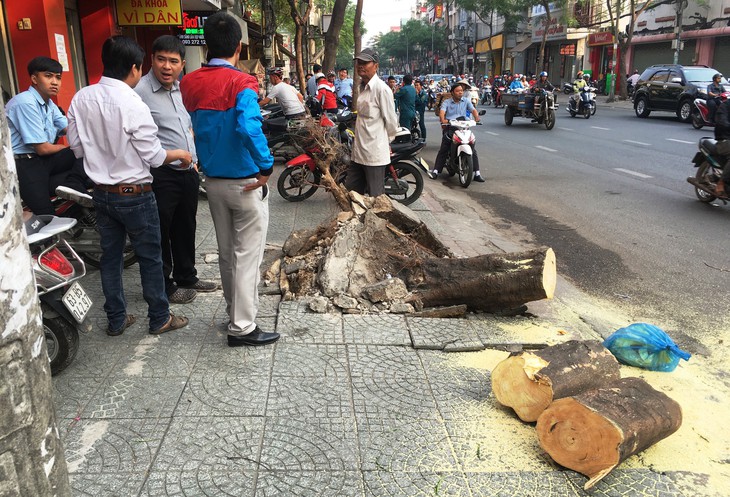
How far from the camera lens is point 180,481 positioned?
251 centimetres

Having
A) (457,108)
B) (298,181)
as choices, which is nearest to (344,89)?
(457,108)

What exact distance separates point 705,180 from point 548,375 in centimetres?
690

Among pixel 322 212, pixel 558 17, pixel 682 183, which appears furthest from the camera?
pixel 558 17

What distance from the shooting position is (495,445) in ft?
9.27

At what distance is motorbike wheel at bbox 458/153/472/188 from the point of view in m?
10.5

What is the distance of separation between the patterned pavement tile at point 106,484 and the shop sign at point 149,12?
9.58 m

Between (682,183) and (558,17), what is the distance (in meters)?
44.1

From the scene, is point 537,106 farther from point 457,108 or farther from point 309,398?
point 309,398

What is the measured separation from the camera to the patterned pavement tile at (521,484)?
2496 millimetres

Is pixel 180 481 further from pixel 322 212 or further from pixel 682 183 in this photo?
pixel 682 183

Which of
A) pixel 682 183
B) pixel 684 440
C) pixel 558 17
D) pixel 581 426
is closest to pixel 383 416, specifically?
pixel 581 426

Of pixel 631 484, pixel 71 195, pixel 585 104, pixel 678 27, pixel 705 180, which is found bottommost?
pixel 631 484

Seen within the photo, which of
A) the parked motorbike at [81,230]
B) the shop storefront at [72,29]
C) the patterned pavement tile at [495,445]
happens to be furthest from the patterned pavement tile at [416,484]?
the shop storefront at [72,29]

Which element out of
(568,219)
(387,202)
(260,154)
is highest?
(260,154)
